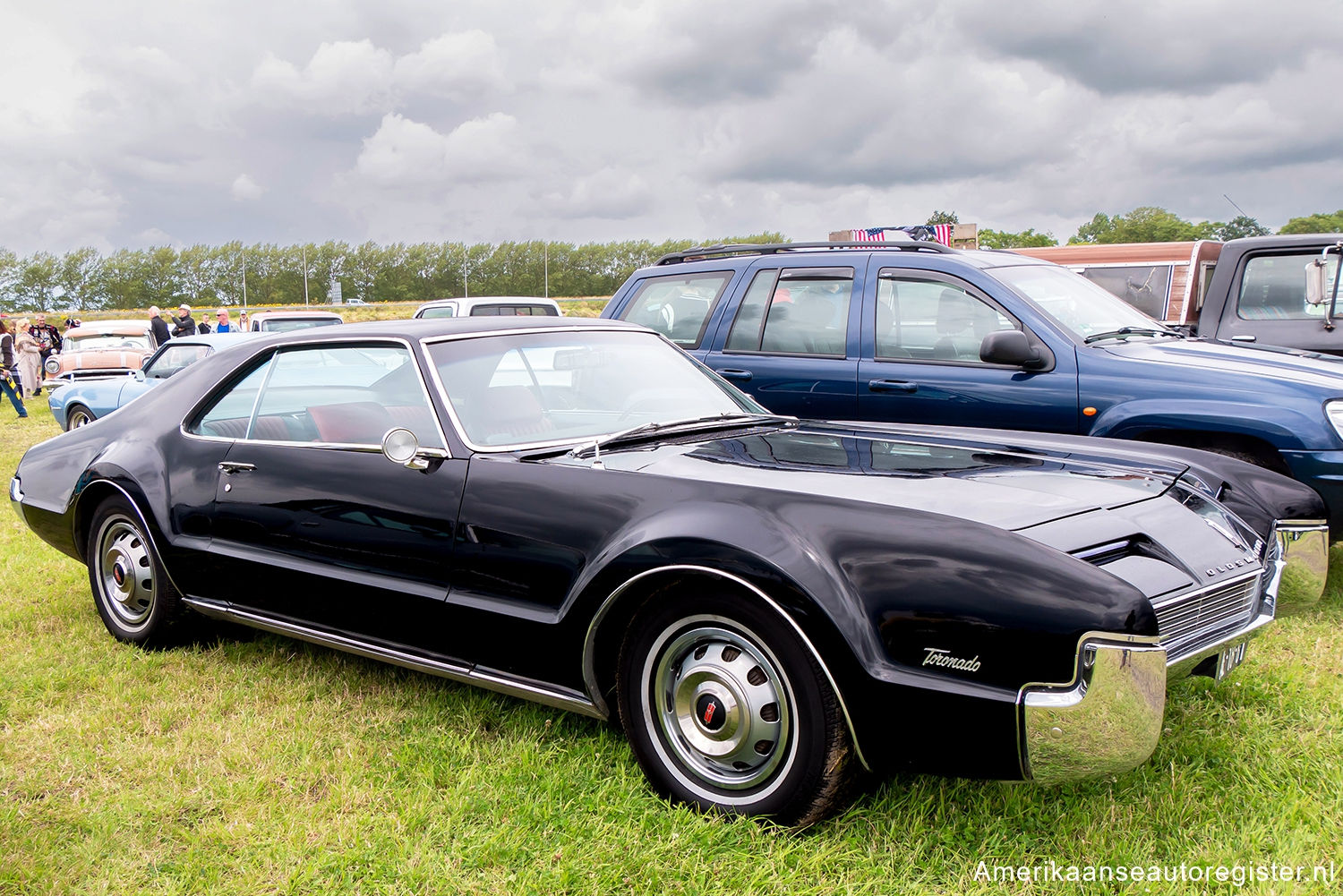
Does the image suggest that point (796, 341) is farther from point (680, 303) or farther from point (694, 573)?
point (694, 573)

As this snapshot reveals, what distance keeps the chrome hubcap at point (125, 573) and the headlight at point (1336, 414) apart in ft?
16.5

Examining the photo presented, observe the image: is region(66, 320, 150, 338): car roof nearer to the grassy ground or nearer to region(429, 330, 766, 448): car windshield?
the grassy ground

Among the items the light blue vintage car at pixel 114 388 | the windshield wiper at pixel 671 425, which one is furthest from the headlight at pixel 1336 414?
the light blue vintage car at pixel 114 388

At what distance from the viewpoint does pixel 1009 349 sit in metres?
4.75

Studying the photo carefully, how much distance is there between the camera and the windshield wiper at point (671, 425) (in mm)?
3170

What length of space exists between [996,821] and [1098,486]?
95 centimetres

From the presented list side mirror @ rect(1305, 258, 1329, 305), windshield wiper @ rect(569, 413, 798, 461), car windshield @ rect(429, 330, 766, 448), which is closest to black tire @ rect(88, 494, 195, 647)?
car windshield @ rect(429, 330, 766, 448)

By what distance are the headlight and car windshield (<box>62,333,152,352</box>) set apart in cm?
1931

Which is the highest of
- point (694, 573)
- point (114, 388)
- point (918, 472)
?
point (918, 472)

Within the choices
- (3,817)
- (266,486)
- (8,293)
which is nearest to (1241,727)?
(266,486)

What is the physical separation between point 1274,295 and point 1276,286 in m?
0.06

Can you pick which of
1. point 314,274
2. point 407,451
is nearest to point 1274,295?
point 407,451

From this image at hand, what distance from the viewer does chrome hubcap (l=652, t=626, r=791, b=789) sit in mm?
2535

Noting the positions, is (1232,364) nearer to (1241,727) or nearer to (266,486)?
(1241,727)
